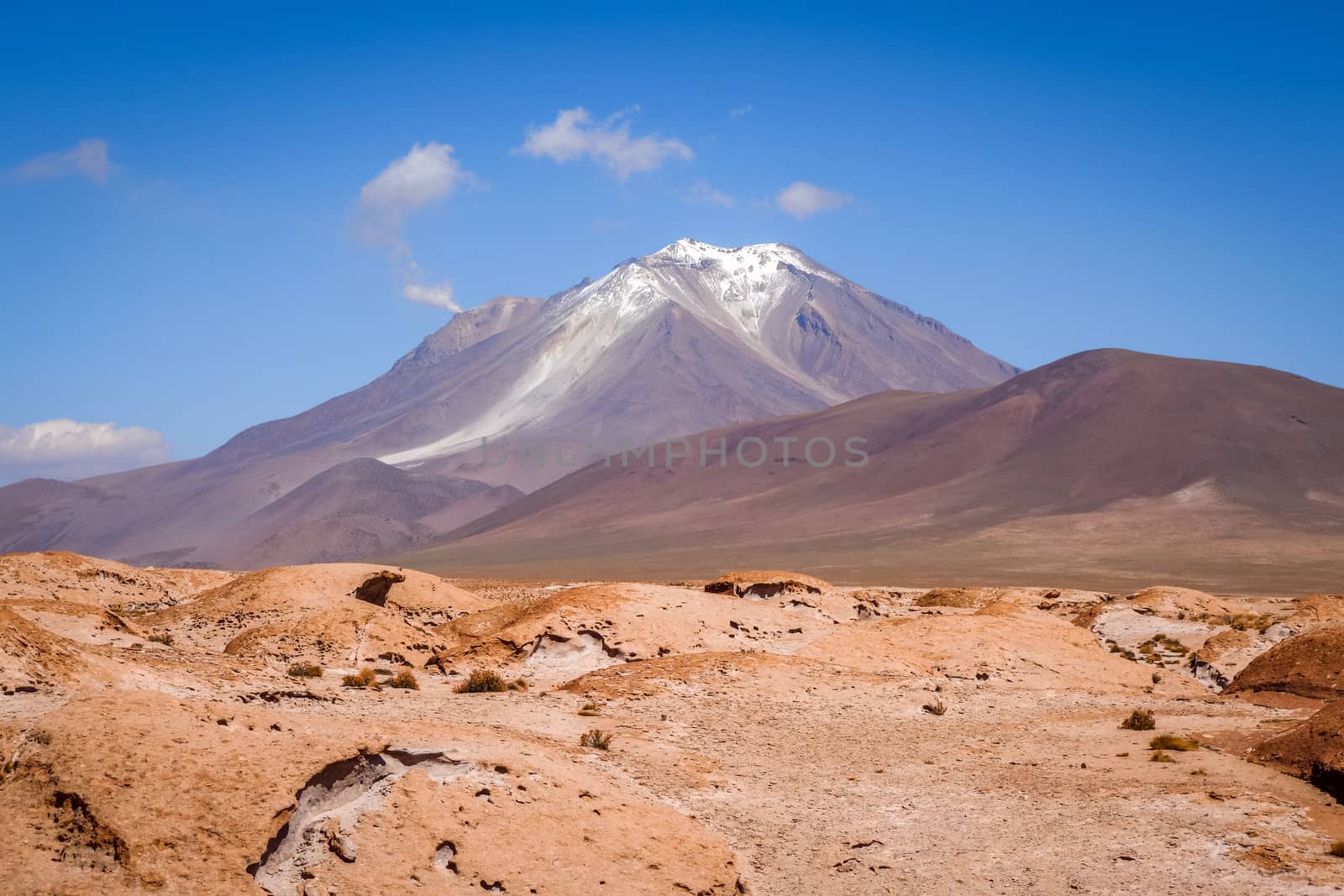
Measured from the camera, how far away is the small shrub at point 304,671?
1513 centimetres

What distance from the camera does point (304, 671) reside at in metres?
15.4

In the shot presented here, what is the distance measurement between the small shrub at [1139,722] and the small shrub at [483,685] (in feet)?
26.0

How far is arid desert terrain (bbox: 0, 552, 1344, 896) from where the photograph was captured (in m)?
8.43

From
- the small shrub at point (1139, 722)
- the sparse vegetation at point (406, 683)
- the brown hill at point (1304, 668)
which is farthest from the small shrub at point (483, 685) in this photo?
the brown hill at point (1304, 668)

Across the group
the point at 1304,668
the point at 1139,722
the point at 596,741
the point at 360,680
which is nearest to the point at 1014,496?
the point at 1304,668

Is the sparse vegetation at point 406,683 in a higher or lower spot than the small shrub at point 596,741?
higher

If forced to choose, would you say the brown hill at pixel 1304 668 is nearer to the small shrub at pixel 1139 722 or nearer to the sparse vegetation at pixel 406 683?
the small shrub at pixel 1139 722

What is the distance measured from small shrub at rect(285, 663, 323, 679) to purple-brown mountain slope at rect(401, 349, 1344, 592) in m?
55.0

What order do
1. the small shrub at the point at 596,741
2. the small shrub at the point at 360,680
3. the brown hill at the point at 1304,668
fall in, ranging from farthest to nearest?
1. the brown hill at the point at 1304,668
2. the small shrub at the point at 360,680
3. the small shrub at the point at 596,741

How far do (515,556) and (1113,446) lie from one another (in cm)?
5873

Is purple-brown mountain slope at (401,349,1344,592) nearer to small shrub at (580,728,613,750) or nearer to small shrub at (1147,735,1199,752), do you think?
small shrub at (1147,735,1199,752)

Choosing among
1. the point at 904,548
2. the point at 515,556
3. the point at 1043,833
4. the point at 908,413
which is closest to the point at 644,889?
the point at 1043,833

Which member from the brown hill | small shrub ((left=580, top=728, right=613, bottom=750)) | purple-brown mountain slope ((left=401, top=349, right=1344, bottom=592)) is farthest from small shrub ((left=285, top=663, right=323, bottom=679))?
purple-brown mountain slope ((left=401, top=349, right=1344, bottom=592))

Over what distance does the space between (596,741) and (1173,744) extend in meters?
6.34
